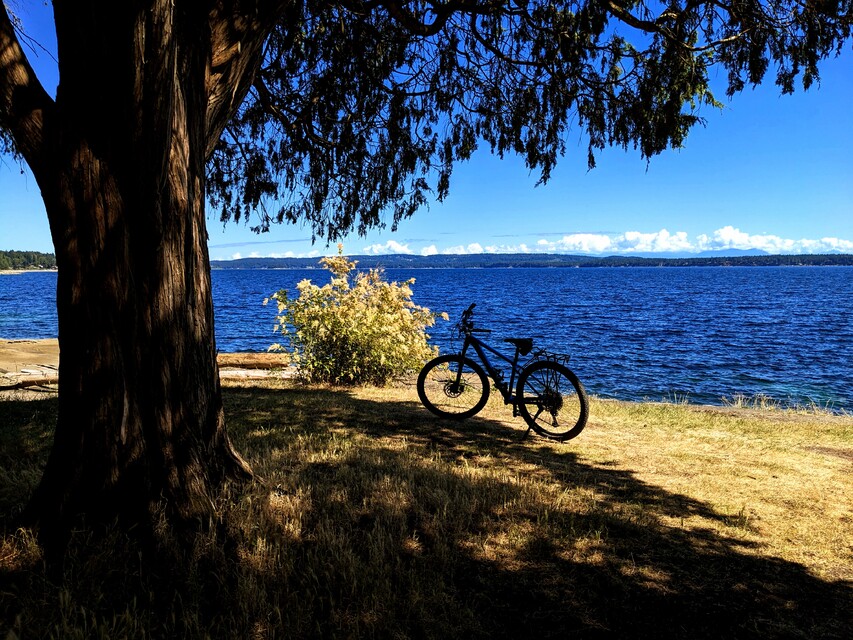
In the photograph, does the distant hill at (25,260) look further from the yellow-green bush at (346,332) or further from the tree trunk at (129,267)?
the tree trunk at (129,267)

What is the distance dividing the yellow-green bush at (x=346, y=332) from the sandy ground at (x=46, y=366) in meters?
2.31

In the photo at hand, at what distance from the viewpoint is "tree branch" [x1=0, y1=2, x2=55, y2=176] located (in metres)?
3.32

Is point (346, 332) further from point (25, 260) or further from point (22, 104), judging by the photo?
point (25, 260)

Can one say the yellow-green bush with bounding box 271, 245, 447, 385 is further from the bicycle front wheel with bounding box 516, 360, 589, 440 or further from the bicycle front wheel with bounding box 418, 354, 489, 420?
the bicycle front wheel with bounding box 516, 360, 589, 440

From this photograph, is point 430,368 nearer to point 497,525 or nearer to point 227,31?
point 497,525

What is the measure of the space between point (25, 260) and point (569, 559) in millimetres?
216539

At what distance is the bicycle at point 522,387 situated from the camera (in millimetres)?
6965

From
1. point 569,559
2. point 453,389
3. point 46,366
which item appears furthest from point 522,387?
point 46,366

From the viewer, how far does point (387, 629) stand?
282cm

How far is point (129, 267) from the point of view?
349 cm

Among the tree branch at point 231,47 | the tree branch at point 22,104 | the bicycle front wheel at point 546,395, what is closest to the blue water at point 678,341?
the bicycle front wheel at point 546,395

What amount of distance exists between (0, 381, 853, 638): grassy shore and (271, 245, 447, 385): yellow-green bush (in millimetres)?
5000

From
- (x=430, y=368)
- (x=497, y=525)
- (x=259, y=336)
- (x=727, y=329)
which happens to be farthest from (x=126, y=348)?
(x=727, y=329)

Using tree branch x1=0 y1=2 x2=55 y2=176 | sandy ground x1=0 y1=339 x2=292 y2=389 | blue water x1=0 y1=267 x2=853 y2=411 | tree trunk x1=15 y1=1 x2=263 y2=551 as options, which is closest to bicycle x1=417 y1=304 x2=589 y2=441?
tree trunk x1=15 y1=1 x2=263 y2=551
